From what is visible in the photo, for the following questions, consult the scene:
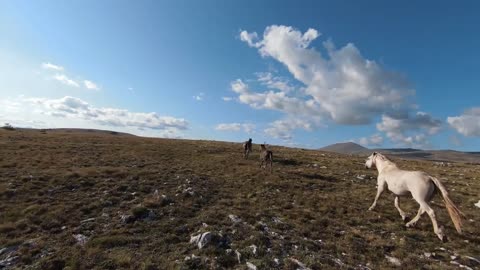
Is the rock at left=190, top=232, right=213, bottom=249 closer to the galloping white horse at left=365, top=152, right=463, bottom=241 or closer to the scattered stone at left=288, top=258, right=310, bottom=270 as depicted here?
the scattered stone at left=288, top=258, right=310, bottom=270

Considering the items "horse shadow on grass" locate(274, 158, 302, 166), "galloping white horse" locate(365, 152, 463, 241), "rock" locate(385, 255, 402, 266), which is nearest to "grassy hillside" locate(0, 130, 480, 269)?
"rock" locate(385, 255, 402, 266)

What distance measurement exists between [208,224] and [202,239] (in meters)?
1.93

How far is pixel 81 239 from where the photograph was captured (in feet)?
35.2

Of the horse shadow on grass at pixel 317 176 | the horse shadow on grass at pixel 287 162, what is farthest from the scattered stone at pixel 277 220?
the horse shadow on grass at pixel 287 162

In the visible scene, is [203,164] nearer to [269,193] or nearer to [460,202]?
[269,193]

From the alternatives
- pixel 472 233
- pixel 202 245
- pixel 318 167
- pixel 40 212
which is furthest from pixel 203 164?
pixel 472 233

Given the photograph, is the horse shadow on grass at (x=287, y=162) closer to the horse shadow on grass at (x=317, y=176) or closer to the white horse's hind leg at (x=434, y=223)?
the horse shadow on grass at (x=317, y=176)

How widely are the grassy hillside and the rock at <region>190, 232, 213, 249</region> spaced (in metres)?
0.19

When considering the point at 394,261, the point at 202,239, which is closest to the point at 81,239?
the point at 202,239

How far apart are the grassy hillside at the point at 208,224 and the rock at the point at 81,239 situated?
40 millimetres

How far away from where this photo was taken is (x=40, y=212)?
1337 centimetres

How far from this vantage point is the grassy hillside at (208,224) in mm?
9375

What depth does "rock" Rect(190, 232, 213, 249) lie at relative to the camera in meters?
10.1

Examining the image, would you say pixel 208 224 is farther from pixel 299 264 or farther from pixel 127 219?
pixel 299 264
